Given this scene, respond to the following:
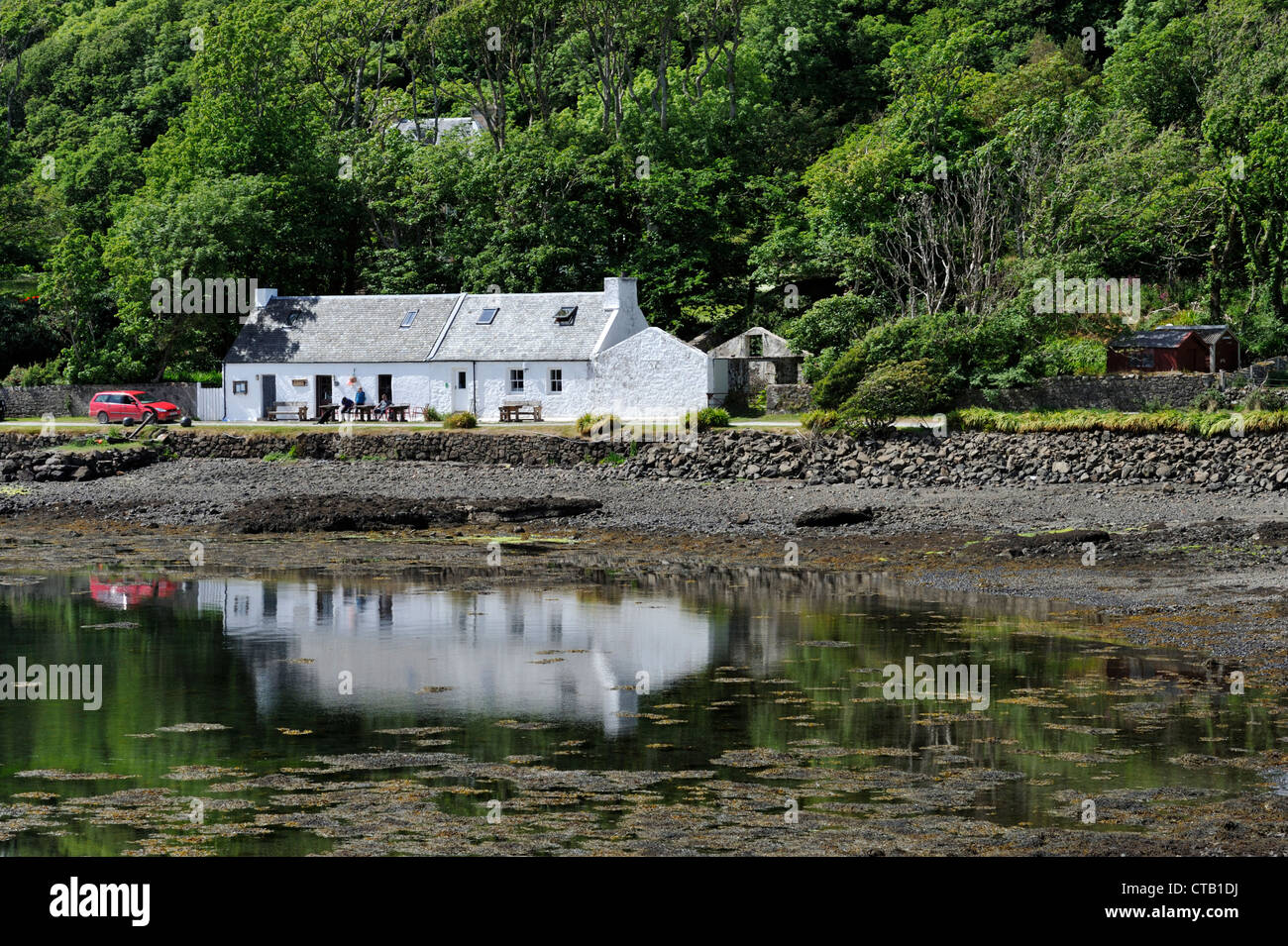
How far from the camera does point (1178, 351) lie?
1736 inches

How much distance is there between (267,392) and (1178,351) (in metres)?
32.5

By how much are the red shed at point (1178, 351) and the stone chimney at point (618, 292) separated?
17.0 metres

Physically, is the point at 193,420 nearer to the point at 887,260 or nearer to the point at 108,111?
the point at 887,260

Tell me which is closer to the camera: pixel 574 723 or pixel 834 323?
pixel 574 723

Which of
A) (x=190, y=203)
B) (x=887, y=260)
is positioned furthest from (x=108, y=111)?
(x=887, y=260)

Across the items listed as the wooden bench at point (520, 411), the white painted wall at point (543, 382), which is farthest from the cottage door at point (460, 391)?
the wooden bench at point (520, 411)

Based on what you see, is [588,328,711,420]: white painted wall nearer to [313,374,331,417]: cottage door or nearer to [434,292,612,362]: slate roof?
[434,292,612,362]: slate roof

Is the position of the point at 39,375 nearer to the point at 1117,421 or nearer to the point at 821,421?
the point at 821,421

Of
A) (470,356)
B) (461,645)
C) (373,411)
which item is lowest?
(461,645)

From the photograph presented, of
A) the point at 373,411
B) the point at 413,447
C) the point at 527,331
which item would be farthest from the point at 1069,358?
the point at 373,411

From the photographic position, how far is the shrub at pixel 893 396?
42.4 m

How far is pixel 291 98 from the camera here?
222ft

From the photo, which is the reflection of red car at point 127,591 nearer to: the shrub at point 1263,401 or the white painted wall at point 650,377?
the white painted wall at point 650,377
